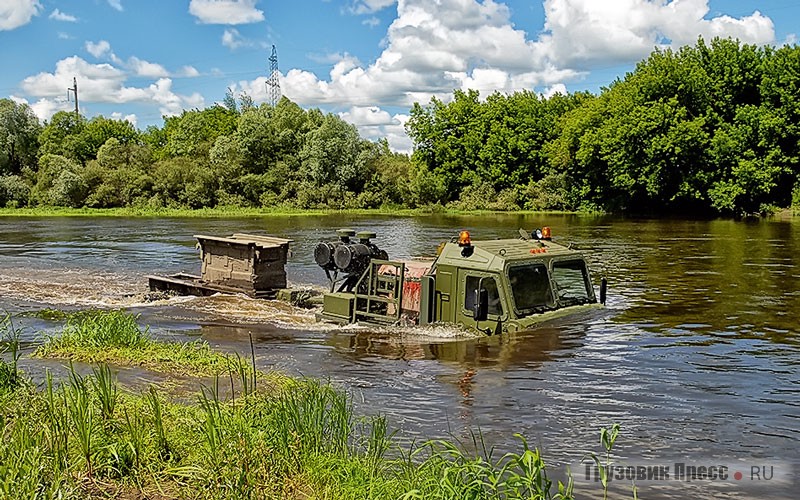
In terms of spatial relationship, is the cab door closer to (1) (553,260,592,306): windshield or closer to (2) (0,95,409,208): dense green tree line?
(1) (553,260,592,306): windshield

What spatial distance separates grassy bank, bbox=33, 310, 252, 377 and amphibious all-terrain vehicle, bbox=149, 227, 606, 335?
→ 2738 millimetres

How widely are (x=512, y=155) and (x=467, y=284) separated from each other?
2420 inches

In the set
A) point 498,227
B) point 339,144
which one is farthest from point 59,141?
point 498,227

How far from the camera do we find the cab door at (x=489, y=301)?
38.5ft

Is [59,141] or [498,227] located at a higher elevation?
[59,141]

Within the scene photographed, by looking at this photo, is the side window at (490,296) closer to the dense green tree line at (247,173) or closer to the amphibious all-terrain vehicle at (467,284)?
the amphibious all-terrain vehicle at (467,284)

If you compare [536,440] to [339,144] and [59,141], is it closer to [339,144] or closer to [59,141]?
[339,144]

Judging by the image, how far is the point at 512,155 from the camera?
2840 inches

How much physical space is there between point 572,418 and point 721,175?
173 feet

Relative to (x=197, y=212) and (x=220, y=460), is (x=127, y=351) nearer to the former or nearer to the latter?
(x=220, y=460)

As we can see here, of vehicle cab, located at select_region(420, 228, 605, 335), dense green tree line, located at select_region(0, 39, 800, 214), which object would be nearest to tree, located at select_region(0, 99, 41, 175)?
dense green tree line, located at select_region(0, 39, 800, 214)

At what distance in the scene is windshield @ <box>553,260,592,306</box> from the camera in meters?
12.6

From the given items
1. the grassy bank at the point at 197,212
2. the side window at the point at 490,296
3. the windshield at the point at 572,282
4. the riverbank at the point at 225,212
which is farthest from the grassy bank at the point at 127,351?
the grassy bank at the point at 197,212

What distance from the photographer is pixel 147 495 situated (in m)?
5.29
